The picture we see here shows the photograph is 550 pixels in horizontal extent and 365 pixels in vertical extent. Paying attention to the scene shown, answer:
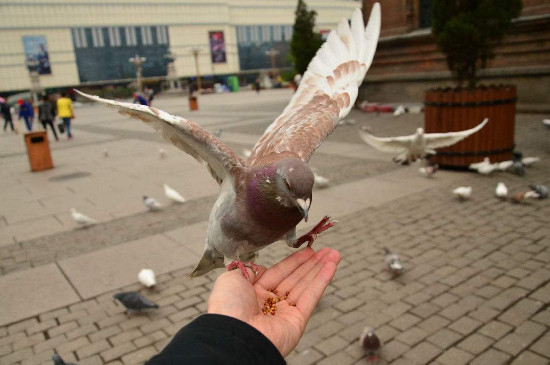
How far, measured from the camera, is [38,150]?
11570mm

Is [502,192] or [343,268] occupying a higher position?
[502,192]

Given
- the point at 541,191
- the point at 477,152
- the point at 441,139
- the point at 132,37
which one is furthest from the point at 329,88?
the point at 132,37

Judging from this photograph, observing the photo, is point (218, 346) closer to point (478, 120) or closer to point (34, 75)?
point (478, 120)

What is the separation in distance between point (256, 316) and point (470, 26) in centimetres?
833

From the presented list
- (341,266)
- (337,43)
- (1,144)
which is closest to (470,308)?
(341,266)

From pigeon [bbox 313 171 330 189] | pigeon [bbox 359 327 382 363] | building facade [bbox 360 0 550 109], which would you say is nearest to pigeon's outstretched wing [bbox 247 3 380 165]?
pigeon [bbox 359 327 382 363]

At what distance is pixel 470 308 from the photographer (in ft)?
12.9

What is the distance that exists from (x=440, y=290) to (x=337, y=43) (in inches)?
110

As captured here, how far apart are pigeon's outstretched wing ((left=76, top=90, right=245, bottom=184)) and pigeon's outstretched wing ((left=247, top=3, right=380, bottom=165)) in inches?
16.2

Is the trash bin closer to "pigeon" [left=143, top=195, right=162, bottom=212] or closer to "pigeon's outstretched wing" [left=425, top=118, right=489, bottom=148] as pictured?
"pigeon" [left=143, top=195, right=162, bottom=212]

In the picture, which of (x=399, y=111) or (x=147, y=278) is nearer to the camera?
(x=147, y=278)

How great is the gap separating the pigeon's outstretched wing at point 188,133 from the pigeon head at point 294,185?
415 mm

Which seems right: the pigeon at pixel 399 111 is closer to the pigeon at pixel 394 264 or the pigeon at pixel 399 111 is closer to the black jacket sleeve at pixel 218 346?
the pigeon at pixel 394 264

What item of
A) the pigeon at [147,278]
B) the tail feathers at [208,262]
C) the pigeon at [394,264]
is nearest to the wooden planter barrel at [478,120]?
the pigeon at [394,264]
